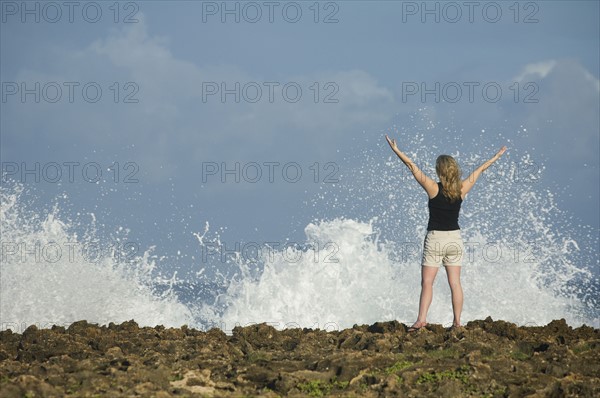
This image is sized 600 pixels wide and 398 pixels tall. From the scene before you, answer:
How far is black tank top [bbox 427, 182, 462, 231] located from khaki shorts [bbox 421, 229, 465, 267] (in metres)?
0.07

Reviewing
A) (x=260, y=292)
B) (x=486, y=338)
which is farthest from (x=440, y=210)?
(x=260, y=292)

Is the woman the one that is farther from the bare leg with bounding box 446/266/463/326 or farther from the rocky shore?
the rocky shore

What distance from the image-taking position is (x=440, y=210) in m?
9.96

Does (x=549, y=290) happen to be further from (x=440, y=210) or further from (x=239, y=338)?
(x=239, y=338)

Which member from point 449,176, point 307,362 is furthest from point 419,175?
point 307,362

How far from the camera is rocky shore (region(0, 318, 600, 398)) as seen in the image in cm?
682

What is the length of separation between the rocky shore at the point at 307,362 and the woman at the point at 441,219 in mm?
634

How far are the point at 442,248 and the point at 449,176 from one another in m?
0.88

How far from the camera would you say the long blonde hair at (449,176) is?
388 inches

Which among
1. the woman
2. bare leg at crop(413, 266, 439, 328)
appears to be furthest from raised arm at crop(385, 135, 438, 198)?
bare leg at crop(413, 266, 439, 328)

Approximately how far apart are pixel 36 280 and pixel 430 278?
35.3ft

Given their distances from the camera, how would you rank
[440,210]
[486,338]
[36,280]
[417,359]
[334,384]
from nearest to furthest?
[334,384] → [417,359] → [486,338] → [440,210] → [36,280]

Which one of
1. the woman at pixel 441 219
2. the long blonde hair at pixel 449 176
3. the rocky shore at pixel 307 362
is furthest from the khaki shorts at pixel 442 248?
the rocky shore at pixel 307 362

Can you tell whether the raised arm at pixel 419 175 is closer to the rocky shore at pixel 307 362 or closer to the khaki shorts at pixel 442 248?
the khaki shorts at pixel 442 248
